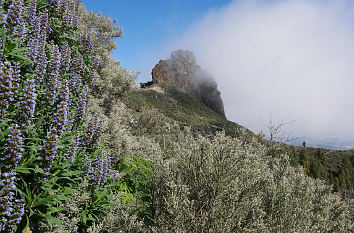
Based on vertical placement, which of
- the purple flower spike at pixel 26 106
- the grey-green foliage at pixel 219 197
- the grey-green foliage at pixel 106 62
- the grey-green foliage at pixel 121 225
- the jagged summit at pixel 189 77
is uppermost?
the jagged summit at pixel 189 77

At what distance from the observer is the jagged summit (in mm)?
155625

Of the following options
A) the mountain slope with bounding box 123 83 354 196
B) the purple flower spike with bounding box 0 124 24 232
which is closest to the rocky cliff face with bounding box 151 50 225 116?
the mountain slope with bounding box 123 83 354 196

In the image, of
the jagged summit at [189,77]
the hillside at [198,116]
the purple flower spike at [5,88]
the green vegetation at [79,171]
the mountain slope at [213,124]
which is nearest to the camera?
the purple flower spike at [5,88]

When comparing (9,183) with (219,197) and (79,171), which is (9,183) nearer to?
(79,171)

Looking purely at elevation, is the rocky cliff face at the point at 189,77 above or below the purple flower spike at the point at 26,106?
above

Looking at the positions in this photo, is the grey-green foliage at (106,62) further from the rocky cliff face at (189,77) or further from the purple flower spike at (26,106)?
the rocky cliff face at (189,77)

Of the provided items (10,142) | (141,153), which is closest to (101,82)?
(141,153)

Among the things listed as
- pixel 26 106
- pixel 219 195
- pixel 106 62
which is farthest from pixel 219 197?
pixel 106 62

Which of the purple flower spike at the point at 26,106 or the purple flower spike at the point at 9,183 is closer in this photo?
the purple flower spike at the point at 9,183

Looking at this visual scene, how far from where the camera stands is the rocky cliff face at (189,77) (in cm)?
15574

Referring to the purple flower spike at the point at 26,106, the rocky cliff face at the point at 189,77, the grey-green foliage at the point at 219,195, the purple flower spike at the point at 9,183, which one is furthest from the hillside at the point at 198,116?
the purple flower spike at the point at 9,183

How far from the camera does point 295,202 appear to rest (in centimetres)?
435

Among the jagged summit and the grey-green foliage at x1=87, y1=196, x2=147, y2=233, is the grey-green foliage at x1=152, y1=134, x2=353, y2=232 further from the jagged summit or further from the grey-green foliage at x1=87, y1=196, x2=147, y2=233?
the jagged summit

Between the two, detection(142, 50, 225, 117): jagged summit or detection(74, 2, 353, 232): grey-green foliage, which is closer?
detection(74, 2, 353, 232): grey-green foliage
